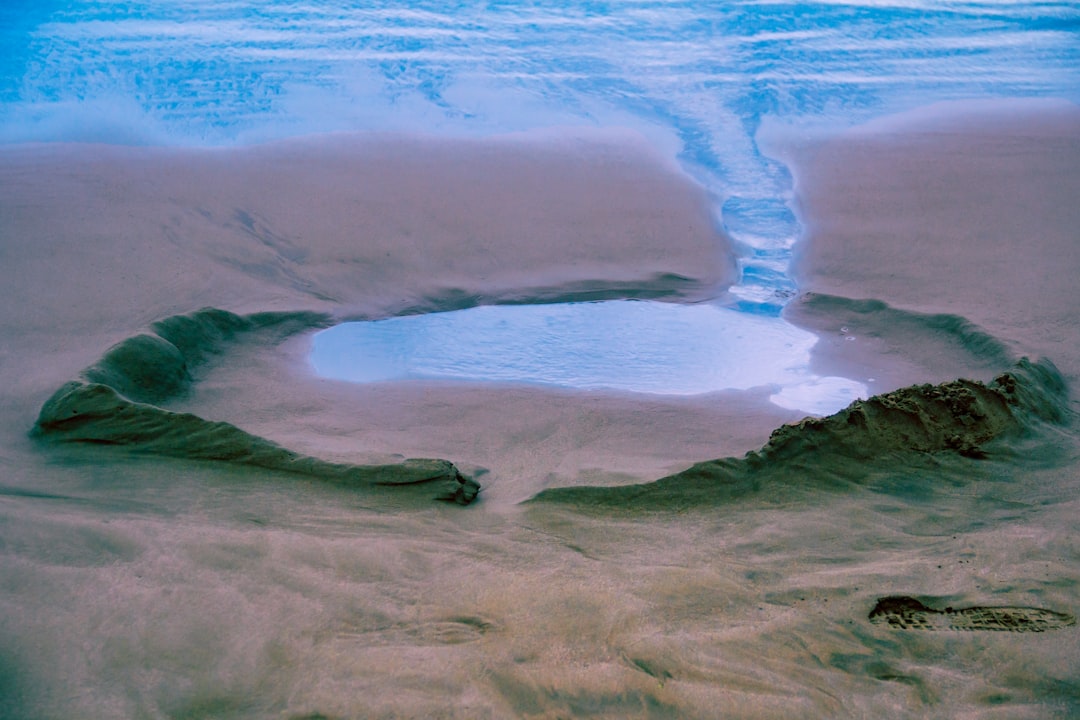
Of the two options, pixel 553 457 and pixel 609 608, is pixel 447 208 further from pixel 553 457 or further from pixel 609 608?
pixel 609 608

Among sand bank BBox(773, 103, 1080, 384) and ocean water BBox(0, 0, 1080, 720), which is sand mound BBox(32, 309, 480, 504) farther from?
sand bank BBox(773, 103, 1080, 384)

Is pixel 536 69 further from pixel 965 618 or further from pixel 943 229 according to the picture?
pixel 965 618

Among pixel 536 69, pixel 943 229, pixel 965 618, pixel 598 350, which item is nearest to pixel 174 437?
pixel 598 350

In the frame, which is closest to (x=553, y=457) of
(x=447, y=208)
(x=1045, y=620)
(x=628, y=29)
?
(x=1045, y=620)

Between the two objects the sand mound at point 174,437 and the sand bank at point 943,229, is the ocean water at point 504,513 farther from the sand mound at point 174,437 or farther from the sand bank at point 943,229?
the sand bank at point 943,229

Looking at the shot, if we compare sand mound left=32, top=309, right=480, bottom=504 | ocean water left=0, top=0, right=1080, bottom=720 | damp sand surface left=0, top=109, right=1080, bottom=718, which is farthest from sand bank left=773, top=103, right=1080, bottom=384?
sand mound left=32, top=309, right=480, bottom=504

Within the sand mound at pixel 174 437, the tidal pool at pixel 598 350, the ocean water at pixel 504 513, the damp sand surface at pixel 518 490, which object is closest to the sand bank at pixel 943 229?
the damp sand surface at pixel 518 490
